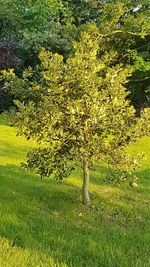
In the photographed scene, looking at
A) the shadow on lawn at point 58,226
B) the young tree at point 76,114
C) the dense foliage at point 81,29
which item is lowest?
the shadow on lawn at point 58,226

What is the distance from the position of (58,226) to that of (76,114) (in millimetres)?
1848

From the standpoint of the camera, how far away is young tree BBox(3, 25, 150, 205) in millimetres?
7145

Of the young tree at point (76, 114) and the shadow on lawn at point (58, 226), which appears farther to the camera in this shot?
the young tree at point (76, 114)

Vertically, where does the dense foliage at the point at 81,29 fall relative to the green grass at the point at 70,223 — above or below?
above

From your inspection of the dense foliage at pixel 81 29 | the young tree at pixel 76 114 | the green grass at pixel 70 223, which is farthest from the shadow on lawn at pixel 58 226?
the dense foliage at pixel 81 29

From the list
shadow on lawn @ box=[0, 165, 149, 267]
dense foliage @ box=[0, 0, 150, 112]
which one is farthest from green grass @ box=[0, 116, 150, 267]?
dense foliage @ box=[0, 0, 150, 112]

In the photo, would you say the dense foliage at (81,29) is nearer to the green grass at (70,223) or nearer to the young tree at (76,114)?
the green grass at (70,223)

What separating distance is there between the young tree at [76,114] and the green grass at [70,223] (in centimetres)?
85

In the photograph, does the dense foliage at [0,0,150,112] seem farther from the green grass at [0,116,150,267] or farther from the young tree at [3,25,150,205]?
the young tree at [3,25,150,205]

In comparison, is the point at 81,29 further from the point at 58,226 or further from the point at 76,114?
the point at 58,226

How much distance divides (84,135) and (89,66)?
3.89 ft

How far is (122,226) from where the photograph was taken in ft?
23.8

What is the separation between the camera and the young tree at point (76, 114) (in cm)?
714

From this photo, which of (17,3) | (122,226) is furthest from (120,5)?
(17,3)
